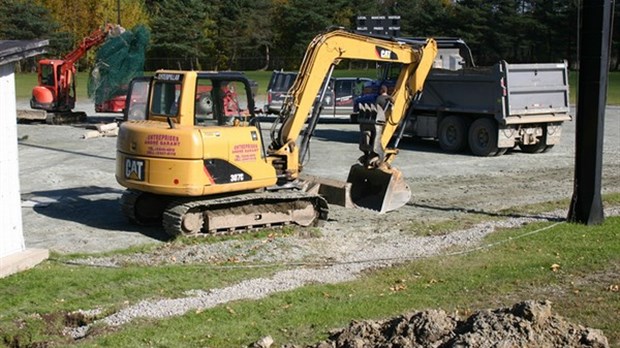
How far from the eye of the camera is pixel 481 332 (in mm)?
6895

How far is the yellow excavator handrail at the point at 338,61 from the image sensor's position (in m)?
14.2

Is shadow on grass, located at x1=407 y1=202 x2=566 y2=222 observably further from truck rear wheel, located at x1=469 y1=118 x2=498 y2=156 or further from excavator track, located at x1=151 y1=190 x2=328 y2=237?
truck rear wheel, located at x1=469 y1=118 x2=498 y2=156

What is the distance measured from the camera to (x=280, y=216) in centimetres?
1338

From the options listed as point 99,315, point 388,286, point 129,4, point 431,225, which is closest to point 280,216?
point 431,225

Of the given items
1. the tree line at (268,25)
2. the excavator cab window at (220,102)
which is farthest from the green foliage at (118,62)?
the tree line at (268,25)

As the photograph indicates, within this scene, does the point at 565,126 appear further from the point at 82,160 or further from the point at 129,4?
the point at 129,4

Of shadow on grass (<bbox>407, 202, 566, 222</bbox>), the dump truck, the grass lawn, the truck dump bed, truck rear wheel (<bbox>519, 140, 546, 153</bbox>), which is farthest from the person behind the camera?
truck rear wheel (<bbox>519, 140, 546, 153</bbox>)

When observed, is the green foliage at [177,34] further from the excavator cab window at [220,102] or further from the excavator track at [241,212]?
the excavator track at [241,212]

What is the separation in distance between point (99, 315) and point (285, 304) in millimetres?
1893

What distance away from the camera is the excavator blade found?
14.5 meters

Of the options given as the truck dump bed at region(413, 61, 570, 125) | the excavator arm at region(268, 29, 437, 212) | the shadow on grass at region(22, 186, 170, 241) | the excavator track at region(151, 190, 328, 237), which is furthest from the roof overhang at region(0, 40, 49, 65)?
the truck dump bed at region(413, 61, 570, 125)

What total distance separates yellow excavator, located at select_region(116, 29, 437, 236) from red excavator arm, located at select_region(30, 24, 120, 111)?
19015mm

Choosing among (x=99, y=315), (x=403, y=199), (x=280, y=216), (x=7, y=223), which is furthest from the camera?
(x=403, y=199)

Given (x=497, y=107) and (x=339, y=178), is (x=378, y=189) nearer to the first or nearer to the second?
(x=339, y=178)
